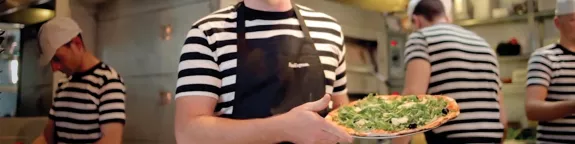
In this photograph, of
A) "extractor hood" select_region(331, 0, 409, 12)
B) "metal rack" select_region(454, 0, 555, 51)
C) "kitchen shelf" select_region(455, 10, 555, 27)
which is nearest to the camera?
"extractor hood" select_region(331, 0, 409, 12)

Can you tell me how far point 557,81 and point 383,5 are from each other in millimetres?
615

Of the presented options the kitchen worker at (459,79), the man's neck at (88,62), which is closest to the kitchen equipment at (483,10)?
the kitchen worker at (459,79)

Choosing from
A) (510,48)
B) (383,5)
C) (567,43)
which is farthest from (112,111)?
(510,48)

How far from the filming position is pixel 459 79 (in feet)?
4.17

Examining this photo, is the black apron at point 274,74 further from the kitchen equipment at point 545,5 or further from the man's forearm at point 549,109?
the kitchen equipment at point 545,5

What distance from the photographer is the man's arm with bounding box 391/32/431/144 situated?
4.17ft

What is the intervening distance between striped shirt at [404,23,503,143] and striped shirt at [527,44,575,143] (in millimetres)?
326

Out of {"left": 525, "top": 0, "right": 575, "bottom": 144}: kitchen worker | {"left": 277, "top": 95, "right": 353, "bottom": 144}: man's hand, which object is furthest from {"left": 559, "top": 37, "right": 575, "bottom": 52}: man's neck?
{"left": 277, "top": 95, "right": 353, "bottom": 144}: man's hand

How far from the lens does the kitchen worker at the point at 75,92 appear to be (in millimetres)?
1116

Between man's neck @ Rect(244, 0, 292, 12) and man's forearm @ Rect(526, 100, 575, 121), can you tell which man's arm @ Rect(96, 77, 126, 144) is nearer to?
man's neck @ Rect(244, 0, 292, 12)

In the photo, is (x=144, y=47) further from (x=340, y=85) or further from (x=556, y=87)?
(x=556, y=87)

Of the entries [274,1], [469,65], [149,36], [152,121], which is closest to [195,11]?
[149,36]

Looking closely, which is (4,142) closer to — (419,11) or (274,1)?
(274,1)

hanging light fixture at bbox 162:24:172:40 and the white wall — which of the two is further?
the white wall
